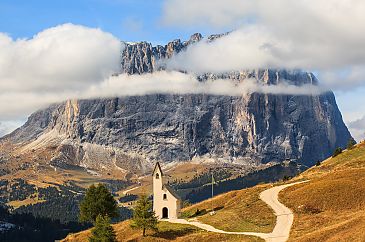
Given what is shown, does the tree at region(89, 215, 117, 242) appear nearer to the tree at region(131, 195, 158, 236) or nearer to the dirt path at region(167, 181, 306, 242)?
the tree at region(131, 195, 158, 236)

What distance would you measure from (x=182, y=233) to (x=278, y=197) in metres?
27.8

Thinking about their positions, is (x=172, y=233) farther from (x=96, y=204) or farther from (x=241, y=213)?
(x=96, y=204)

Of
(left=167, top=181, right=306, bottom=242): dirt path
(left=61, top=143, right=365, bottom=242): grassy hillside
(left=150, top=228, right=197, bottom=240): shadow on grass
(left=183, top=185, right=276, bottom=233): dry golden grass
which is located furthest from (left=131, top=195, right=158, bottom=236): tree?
(left=183, top=185, right=276, bottom=233): dry golden grass

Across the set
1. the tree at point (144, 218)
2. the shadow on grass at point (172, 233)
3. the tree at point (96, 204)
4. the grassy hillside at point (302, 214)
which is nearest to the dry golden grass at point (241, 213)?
the grassy hillside at point (302, 214)

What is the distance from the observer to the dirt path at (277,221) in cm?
7919

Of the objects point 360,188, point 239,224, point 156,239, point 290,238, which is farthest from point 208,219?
point 360,188

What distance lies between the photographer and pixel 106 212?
11281 cm

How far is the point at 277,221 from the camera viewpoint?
88.9 m

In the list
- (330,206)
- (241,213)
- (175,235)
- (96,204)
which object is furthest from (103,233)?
(330,206)

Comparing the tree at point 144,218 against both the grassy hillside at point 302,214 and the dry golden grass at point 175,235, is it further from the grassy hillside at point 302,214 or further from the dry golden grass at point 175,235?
the grassy hillside at point 302,214

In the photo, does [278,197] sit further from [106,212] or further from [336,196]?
[106,212]

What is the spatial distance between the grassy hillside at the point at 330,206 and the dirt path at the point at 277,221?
130 cm

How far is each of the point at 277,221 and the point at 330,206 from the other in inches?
403

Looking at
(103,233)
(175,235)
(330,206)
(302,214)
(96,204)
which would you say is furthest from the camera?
(96,204)
